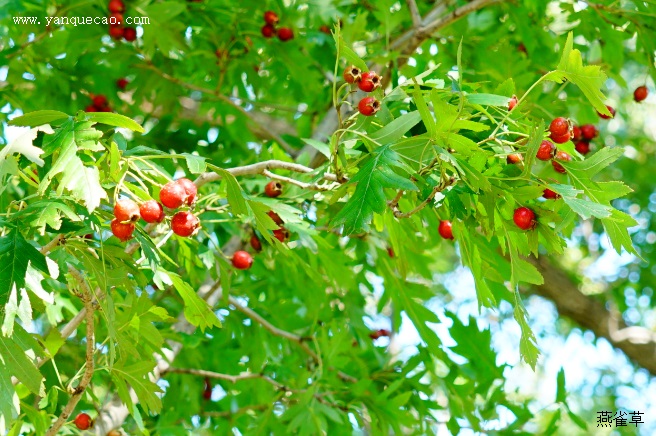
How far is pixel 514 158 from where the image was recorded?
1848 mm

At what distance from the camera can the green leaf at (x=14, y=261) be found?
1620 mm

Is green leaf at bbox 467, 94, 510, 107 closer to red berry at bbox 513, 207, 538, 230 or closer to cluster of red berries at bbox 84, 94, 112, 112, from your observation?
red berry at bbox 513, 207, 538, 230

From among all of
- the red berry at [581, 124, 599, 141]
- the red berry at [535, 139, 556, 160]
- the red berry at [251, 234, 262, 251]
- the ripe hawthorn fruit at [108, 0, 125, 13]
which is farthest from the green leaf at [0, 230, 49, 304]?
the red berry at [581, 124, 599, 141]

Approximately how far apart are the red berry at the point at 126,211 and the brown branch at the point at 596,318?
185 inches

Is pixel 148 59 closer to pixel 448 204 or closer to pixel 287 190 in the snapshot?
pixel 287 190

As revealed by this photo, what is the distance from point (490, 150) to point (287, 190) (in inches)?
36.5

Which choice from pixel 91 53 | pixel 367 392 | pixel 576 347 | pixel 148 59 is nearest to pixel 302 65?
pixel 148 59

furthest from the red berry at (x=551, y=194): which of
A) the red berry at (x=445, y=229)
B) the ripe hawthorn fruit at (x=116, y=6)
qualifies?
the ripe hawthorn fruit at (x=116, y=6)

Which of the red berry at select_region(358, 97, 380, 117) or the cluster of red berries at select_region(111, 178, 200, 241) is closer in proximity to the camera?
the cluster of red berries at select_region(111, 178, 200, 241)

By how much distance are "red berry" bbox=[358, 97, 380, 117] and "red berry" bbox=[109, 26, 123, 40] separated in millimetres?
1718

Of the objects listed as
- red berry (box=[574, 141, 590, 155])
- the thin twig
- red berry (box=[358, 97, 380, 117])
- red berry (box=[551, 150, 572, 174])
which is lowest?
red berry (box=[574, 141, 590, 155])

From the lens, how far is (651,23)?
3238 millimetres

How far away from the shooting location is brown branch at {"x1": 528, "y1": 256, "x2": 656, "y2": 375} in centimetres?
605

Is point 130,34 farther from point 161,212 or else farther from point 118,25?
point 161,212
